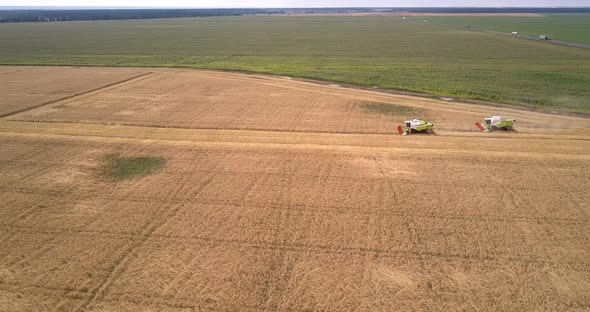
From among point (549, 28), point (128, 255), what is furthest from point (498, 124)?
point (549, 28)

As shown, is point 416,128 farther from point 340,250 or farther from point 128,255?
point 128,255

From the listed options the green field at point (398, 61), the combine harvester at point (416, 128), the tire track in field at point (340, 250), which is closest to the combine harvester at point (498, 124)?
the combine harvester at point (416, 128)

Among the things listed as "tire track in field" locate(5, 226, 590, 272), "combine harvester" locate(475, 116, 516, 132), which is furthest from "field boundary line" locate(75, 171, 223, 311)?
"combine harvester" locate(475, 116, 516, 132)

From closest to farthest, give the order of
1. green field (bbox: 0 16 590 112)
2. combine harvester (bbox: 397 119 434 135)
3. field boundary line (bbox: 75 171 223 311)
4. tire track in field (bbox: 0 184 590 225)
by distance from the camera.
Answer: field boundary line (bbox: 75 171 223 311) → tire track in field (bbox: 0 184 590 225) → combine harvester (bbox: 397 119 434 135) → green field (bbox: 0 16 590 112)

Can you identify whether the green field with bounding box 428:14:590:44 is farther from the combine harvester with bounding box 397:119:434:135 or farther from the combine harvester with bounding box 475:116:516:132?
the combine harvester with bounding box 397:119:434:135

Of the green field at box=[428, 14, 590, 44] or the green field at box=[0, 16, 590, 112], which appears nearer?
the green field at box=[0, 16, 590, 112]

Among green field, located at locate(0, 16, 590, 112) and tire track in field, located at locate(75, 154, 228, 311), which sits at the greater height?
green field, located at locate(0, 16, 590, 112)

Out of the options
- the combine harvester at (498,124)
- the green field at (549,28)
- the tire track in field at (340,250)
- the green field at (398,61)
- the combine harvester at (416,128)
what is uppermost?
the green field at (549,28)

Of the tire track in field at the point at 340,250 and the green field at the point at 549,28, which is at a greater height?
the green field at the point at 549,28

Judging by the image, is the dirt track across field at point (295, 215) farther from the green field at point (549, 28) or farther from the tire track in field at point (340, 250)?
the green field at point (549, 28)
